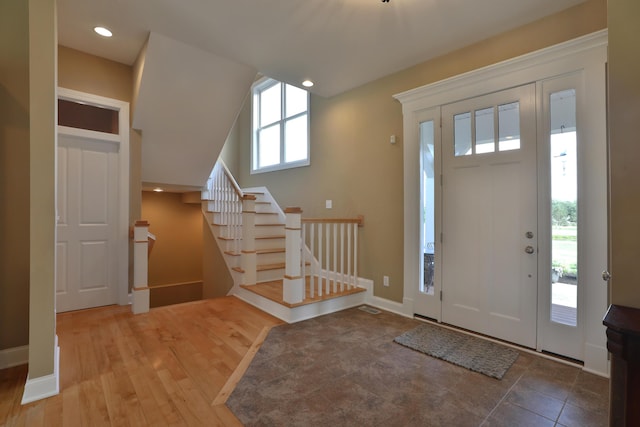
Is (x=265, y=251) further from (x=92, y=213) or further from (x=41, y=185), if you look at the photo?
(x=41, y=185)

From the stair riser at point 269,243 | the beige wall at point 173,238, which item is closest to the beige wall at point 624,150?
the stair riser at point 269,243

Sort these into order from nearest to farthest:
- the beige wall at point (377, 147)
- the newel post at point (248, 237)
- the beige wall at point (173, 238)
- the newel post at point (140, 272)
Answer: the beige wall at point (377, 147)
the newel post at point (140, 272)
the newel post at point (248, 237)
the beige wall at point (173, 238)

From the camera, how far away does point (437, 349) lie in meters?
2.48

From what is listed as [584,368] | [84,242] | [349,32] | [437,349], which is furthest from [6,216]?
[584,368]

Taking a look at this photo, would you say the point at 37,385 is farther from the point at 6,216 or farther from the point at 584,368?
the point at 584,368

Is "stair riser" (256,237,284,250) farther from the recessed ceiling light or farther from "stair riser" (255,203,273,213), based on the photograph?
the recessed ceiling light

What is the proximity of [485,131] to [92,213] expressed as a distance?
13.9 feet

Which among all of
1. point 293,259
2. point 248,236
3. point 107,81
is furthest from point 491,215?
point 107,81

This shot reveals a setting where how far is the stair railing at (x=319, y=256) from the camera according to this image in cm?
316

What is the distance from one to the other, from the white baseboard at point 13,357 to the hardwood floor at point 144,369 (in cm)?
8

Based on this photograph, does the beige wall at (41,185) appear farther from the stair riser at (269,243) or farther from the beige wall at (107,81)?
the stair riser at (269,243)

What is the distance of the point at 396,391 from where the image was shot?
1.92 meters

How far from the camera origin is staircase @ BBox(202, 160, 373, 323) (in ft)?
10.4

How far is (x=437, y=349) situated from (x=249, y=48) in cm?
324
